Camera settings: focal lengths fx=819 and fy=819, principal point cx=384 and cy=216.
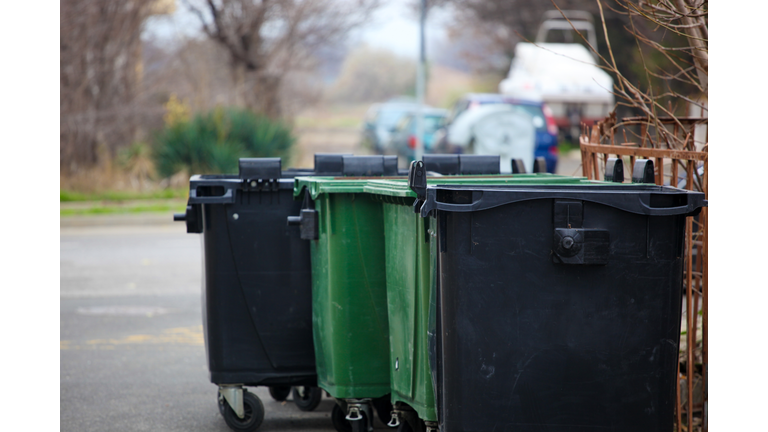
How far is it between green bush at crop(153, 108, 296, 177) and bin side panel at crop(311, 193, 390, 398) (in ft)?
43.6

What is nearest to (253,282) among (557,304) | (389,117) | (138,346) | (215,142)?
(557,304)

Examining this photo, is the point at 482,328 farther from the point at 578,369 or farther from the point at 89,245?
the point at 89,245

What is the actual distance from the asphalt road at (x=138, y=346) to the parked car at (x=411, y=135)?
9.92m

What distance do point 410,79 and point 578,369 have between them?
9089 cm

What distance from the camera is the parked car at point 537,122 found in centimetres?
1786

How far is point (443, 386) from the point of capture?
294 centimetres

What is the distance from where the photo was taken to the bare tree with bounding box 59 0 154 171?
1773 cm

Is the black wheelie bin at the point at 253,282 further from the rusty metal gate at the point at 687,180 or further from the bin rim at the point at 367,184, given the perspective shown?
the rusty metal gate at the point at 687,180

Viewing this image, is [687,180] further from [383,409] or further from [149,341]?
[149,341]

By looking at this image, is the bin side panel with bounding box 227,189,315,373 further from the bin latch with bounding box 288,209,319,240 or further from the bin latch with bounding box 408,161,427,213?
the bin latch with bounding box 408,161,427,213

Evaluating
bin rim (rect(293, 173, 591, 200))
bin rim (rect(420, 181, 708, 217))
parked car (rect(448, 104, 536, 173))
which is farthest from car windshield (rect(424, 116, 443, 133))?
bin rim (rect(420, 181, 708, 217))

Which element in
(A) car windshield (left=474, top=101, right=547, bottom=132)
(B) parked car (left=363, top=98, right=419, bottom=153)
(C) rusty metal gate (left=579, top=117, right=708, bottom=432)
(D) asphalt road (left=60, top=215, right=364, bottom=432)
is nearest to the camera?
(C) rusty metal gate (left=579, top=117, right=708, bottom=432)

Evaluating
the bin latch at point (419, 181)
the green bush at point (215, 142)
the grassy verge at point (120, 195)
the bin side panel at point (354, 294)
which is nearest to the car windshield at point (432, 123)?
the green bush at point (215, 142)

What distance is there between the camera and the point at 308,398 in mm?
4867
